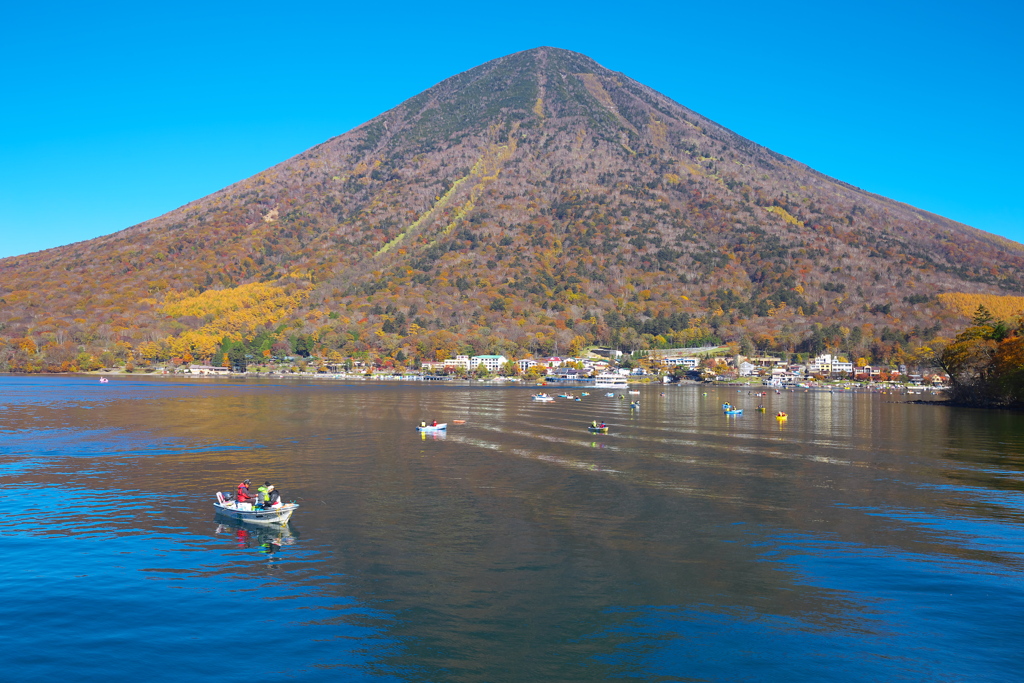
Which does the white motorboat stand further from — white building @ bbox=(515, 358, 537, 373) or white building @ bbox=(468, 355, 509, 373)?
white building @ bbox=(468, 355, 509, 373)

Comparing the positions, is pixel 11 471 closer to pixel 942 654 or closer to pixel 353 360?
pixel 942 654

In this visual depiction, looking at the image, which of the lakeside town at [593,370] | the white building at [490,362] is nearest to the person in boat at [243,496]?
the lakeside town at [593,370]

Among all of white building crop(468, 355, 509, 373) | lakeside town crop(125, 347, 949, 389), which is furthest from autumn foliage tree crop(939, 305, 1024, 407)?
white building crop(468, 355, 509, 373)

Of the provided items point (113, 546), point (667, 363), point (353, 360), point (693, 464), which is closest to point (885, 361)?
point (667, 363)

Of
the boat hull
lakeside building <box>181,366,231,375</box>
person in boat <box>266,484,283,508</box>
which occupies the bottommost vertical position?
the boat hull

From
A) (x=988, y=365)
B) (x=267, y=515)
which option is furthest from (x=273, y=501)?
(x=988, y=365)

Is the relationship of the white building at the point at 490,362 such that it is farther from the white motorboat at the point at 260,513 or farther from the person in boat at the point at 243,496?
the white motorboat at the point at 260,513
